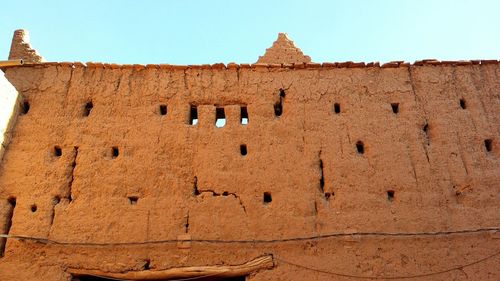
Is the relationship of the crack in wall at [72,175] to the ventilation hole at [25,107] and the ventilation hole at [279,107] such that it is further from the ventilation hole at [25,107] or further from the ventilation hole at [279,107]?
the ventilation hole at [279,107]

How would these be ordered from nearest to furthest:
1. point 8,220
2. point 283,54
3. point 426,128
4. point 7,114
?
point 8,220
point 7,114
point 426,128
point 283,54

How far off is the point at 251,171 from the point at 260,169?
145 mm

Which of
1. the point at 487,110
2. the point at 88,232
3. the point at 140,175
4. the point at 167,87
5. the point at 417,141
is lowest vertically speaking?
the point at 88,232

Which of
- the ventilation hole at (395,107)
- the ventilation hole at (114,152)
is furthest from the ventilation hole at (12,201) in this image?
the ventilation hole at (395,107)

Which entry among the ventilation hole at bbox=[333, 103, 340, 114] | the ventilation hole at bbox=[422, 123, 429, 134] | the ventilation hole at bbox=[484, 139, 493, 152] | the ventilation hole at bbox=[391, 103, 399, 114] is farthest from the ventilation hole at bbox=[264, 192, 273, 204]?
the ventilation hole at bbox=[484, 139, 493, 152]

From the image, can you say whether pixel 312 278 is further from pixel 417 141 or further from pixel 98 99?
pixel 98 99

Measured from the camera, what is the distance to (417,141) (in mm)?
7773

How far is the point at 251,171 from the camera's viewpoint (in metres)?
7.50

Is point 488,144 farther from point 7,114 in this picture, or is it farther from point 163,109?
point 7,114

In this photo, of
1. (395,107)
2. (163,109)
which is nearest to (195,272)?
(163,109)

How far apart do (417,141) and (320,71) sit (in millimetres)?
2019

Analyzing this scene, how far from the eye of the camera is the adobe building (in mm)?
6844

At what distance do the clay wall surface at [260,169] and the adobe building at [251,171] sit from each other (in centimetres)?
2

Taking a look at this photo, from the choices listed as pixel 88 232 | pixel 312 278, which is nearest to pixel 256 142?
pixel 312 278
